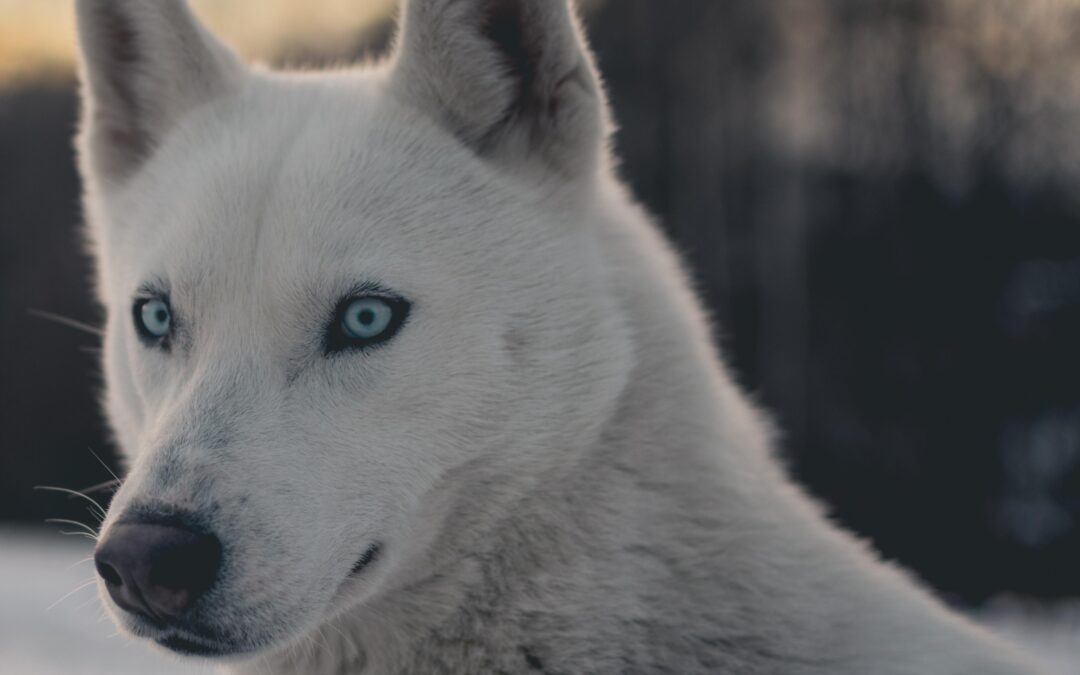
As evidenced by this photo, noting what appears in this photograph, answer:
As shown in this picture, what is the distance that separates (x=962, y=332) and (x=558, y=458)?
840 centimetres

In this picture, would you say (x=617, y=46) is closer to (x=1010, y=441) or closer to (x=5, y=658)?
(x=1010, y=441)

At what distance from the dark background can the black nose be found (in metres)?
6.83

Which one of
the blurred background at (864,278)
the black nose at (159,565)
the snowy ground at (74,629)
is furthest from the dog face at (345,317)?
the blurred background at (864,278)

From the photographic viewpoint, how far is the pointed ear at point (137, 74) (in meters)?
2.89

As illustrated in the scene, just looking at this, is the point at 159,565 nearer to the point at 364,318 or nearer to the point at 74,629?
the point at 364,318

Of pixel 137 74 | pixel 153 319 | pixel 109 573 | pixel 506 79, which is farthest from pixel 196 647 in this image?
pixel 137 74

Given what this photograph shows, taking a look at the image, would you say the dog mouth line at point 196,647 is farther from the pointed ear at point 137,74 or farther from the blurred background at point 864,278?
the blurred background at point 864,278

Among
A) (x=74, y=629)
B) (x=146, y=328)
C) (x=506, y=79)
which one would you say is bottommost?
(x=74, y=629)

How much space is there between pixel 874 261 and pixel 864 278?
0.70ft

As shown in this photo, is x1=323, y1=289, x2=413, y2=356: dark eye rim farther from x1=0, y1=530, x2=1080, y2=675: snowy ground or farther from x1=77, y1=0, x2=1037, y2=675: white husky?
x1=0, y1=530, x2=1080, y2=675: snowy ground

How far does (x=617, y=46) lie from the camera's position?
13.0 metres

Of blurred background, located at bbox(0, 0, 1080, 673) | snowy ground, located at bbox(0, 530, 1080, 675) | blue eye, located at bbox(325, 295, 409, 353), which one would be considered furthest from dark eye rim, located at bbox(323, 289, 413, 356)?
blurred background, located at bbox(0, 0, 1080, 673)

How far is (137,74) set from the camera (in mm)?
3070

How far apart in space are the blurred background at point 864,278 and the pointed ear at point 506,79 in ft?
18.6
